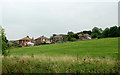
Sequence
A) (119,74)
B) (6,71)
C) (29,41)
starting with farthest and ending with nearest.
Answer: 1. (29,41)
2. (6,71)
3. (119,74)

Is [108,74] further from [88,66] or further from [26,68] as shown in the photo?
[26,68]

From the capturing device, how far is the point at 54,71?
4238mm

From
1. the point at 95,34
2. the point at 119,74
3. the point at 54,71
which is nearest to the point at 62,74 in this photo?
the point at 54,71

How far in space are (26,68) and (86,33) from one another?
40.3 metres

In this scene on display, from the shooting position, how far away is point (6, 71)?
4578 millimetres

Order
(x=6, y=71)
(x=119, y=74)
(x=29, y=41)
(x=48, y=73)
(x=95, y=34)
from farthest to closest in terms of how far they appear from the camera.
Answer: (x=29, y=41) → (x=95, y=34) → (x=6, y=71) → (x=48, y=73) → (x=119, y=74)

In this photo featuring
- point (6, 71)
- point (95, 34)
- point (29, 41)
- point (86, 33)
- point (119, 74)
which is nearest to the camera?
point (119, 74)

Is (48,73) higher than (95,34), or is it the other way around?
(95,34)

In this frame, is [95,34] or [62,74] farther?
[95,34]

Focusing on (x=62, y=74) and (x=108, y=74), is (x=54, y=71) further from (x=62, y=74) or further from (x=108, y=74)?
(x=108, y=74)

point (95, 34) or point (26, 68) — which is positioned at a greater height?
point (95, 34)

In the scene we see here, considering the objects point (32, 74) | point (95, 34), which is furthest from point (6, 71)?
point (95, 34)

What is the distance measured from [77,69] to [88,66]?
2.60 ft

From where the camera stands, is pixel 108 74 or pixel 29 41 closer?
pixel 108 74
